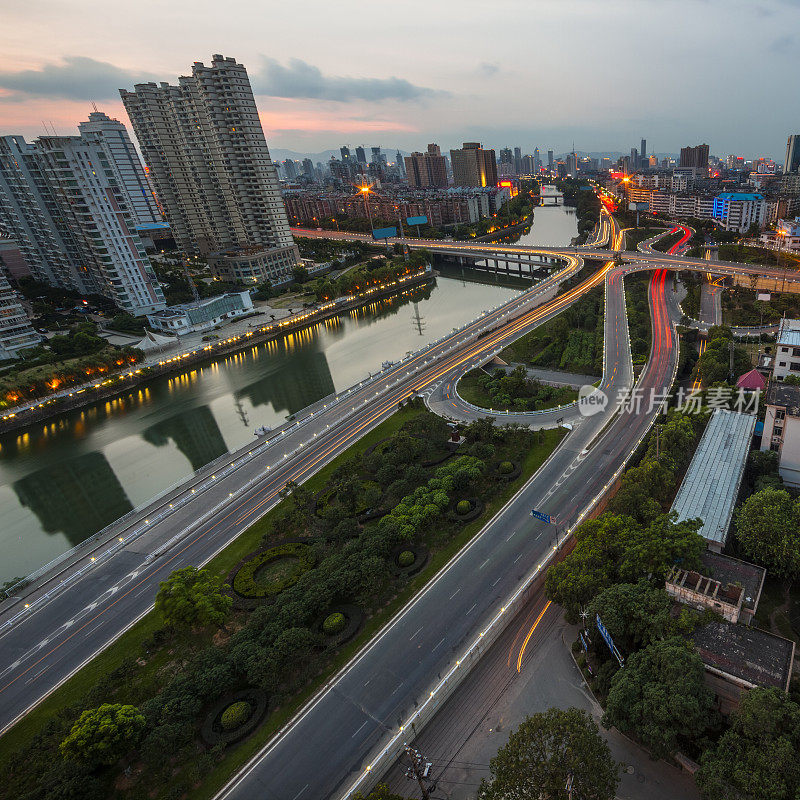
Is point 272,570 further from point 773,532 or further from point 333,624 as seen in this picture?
point 773,532

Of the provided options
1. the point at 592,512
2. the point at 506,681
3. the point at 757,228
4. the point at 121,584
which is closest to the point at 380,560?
the point at 506,681

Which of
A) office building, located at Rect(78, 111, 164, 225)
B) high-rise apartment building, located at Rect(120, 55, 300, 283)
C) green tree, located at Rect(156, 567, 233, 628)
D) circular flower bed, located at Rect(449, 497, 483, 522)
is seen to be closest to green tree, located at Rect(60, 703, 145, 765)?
green tree, located at Rect(156, 567, 233, 628)

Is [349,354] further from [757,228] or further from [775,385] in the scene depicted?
[757,228]

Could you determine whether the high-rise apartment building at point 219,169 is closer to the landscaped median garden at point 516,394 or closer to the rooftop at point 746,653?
the landscaped median garden at point 516,394

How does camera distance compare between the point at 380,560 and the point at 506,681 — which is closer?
the point at 506,681

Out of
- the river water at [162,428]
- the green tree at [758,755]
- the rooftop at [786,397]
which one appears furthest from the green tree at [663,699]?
the river water at [162,428]

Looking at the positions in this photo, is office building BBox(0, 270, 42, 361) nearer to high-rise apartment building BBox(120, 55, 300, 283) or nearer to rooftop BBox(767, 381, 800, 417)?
high-rise apartment building BBox(120, 55, 300, 283)

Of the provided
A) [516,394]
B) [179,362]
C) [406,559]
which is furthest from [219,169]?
[406,559]
